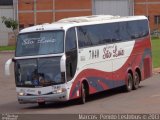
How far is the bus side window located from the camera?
71.9 feet

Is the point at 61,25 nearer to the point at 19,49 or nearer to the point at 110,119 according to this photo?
the point at 19,49

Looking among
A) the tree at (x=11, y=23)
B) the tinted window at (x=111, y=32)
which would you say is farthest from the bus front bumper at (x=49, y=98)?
the tree at (x=11, y=23)

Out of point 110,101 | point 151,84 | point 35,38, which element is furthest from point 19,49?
point 151,84

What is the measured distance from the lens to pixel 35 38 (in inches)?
883

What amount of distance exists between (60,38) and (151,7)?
78.8 metres

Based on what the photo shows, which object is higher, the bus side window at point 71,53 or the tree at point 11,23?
the bus side window at point 71,53

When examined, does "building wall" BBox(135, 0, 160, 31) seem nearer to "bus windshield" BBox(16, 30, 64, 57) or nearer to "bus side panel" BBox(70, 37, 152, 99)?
"bus side panel" BBox(70, 37, 152, 99)

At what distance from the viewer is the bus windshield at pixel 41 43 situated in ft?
72.2

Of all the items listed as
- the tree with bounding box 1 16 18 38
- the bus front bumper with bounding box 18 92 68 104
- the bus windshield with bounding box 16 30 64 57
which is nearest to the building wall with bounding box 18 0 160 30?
the tree with bounding box 1 16 18 38

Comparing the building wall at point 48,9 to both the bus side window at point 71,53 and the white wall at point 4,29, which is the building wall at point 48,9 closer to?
the white wall at point 4,29

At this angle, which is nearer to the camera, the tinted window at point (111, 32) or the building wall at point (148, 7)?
the tinted window at point (111, 32)

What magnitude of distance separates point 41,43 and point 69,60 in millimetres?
1201

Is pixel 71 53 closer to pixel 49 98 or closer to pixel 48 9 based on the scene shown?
pixel 49 98

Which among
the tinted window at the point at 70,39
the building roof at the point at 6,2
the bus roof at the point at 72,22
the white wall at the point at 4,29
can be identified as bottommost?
the white wall at the point at 4,29
